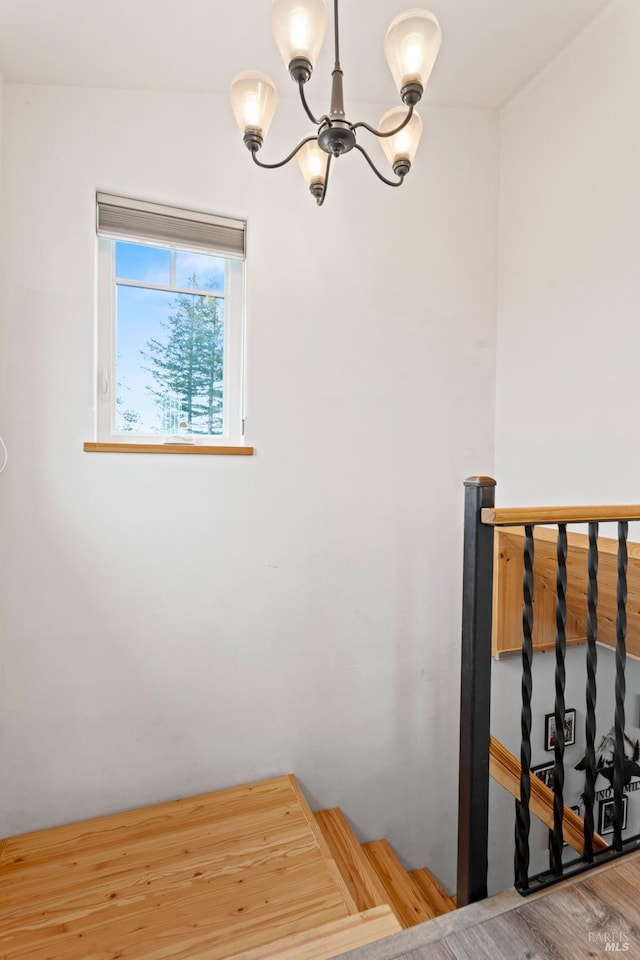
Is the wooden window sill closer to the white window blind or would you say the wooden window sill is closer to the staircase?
the white window blind

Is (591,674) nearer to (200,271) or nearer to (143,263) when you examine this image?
(200,271)

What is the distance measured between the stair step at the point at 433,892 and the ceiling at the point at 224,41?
11.2 feet

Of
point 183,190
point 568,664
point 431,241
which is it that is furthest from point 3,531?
point 568,664

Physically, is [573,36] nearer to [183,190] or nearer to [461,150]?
[461,150]

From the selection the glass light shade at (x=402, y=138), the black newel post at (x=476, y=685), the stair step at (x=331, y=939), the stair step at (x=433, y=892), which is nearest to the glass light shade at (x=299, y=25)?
the glass light shade at (x=402, y=138)

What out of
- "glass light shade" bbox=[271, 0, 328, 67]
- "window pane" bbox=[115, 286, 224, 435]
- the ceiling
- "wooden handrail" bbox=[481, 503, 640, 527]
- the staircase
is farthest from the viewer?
"window pane" bbox=[115, 286, 224, 435]

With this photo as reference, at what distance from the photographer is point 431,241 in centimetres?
223

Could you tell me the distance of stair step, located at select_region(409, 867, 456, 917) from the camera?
200cm

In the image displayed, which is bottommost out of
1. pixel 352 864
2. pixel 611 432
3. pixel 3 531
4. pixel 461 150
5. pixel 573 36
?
pixel 352 864

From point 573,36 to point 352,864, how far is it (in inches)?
133

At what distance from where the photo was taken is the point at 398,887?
1919 mm

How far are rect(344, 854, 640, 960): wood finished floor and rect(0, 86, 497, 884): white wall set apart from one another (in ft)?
3.64

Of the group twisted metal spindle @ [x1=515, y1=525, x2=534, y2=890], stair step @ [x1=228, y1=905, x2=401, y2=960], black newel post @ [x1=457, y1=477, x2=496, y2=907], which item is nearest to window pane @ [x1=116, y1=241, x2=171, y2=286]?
black newel post @ [x1=457, y1=477, x2=496, y2=907]

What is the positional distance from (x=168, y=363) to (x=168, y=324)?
6.2 inches
